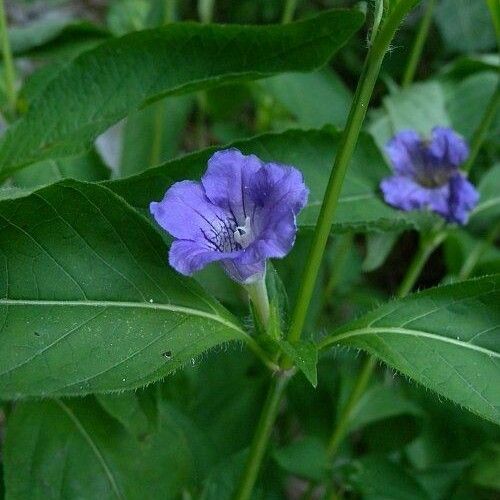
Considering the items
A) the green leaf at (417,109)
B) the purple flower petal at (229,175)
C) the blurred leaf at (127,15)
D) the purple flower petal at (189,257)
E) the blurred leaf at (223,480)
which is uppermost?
the purple flower petal at (229,175)

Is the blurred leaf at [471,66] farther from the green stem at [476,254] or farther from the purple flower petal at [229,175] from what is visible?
the purple flower petal at [229,175]

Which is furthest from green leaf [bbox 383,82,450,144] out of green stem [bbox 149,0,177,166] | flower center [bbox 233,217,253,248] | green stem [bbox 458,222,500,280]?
flower center [bbox 233,217,253,248]

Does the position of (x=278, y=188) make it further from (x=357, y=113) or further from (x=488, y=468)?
(x=488, y=468)

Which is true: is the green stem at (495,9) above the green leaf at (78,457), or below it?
above

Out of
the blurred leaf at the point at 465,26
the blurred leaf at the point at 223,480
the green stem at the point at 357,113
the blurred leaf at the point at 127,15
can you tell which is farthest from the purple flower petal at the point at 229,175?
the blurred leaf at the point at 465,26

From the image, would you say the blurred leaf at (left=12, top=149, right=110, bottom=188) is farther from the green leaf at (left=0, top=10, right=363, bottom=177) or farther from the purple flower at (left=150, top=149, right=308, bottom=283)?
the purple flower at (left=150, top=149, right=308, bottom=283)

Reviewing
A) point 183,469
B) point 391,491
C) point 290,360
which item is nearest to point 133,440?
point 183,469
